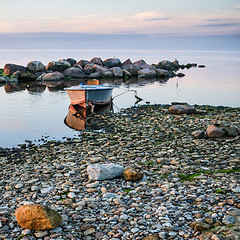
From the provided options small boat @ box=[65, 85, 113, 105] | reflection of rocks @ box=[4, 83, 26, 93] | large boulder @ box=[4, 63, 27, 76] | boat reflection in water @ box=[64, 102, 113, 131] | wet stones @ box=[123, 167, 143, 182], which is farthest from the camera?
large boulder @ box=[4, 63, 27, 76]

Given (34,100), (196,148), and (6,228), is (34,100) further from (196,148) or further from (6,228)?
(6,228)

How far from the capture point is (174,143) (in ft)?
45.3

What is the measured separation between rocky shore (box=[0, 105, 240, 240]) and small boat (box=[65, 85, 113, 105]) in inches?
361

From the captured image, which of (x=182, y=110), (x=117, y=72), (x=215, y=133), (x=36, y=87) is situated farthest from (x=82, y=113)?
(x=117, y=72)

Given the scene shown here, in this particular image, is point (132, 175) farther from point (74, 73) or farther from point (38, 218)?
point (74, 73)

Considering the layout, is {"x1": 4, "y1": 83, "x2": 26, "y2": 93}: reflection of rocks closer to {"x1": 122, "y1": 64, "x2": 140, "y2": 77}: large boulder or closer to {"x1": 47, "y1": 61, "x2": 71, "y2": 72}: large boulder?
{"x1": 47, "y1": 61, "x2": 71, "y2": 72}: large boulder

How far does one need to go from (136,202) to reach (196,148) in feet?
18.5

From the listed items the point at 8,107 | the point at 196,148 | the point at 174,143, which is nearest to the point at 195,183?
the point at 196,148

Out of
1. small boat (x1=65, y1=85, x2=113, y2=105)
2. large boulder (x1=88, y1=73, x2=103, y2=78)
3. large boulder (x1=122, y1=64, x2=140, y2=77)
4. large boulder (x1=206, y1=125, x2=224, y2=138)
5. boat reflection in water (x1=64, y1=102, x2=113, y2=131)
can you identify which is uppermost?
large boulder (x1=122, y1=64, x2=140, y2=77)

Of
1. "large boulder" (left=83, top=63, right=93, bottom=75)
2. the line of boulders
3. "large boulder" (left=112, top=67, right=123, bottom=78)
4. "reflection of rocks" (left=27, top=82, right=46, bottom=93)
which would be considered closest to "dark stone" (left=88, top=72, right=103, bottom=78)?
the line of boulders

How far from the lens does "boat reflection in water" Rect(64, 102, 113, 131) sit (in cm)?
2171

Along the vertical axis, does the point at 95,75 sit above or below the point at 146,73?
below

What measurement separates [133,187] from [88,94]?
1659 centimetres

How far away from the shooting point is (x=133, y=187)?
9.08 metres
